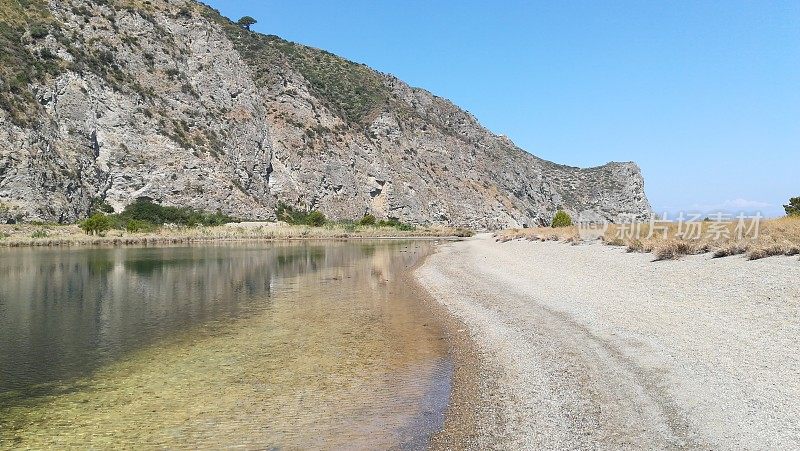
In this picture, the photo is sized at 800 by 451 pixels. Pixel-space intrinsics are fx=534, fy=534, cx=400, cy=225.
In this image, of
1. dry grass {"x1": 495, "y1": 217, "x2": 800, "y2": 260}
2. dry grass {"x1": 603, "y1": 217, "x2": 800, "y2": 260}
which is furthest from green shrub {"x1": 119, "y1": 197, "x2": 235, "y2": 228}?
dry grass {"x1": 603, "y1": 217, "x2": 800, "y2": 260}

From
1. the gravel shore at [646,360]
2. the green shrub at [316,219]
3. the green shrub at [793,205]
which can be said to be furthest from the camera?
the green shrub at [316,219]

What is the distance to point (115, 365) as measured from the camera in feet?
35.1

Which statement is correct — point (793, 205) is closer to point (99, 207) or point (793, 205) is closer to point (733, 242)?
point (733, 242)

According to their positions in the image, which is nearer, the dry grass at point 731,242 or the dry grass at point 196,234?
the dry grass at point 731,242

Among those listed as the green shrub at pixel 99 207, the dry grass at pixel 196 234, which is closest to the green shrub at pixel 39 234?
the dry grass at pixel 196 234

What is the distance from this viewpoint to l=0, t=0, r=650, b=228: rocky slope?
6488 centimetres

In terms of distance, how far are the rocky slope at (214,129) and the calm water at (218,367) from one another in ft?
165

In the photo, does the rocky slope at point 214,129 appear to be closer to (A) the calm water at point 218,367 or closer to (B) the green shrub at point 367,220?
(B) the green shrub at point 367,220

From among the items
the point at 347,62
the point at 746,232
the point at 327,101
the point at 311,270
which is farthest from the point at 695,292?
the point at 347,62

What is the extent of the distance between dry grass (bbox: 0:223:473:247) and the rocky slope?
5090 mm

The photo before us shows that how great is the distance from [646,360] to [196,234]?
199ft

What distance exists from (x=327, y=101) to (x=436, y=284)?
89372mm

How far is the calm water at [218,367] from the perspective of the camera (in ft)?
24.6

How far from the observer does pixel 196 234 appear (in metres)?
62.7
